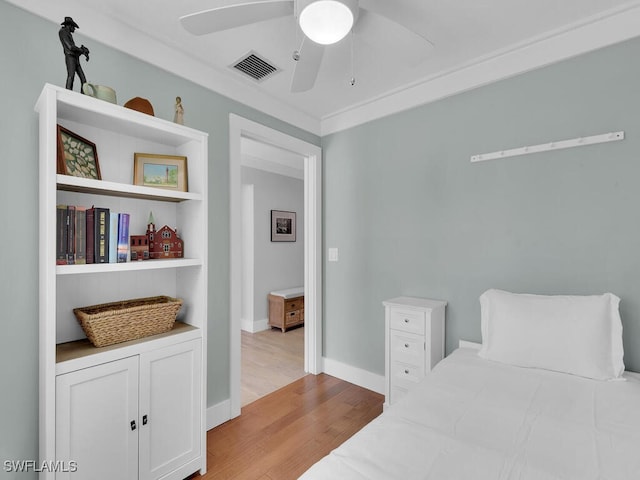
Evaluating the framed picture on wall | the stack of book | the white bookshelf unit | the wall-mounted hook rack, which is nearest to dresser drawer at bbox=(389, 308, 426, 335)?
the wall-mounted hook rack

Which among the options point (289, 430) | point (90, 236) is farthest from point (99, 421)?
point (289, 430)

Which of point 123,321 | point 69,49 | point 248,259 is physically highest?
point 69,49

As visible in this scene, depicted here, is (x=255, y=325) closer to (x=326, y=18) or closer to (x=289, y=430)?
(x=289, y=430)

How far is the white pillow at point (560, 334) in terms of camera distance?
157 centimetres

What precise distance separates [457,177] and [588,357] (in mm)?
1350

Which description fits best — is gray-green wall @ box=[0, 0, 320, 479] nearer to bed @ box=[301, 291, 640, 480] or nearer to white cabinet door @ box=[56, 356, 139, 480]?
white cabinet door @ box=[56, 356, 139, 480]

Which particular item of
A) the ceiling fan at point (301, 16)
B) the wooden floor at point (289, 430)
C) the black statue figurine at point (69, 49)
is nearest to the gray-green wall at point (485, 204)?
the wooden floor at point (289, 430)

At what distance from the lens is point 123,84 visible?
185cm

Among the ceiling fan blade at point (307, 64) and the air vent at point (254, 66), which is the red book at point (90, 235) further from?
the air vent at point (254, 66)

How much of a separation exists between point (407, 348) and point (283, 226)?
127 inches

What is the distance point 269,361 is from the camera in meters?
3.49

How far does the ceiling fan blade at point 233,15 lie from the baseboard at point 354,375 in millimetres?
2720

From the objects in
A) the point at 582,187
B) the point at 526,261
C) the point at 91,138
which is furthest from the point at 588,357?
the point at 91,138

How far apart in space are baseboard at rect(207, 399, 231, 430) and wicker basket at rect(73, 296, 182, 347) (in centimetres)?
89
